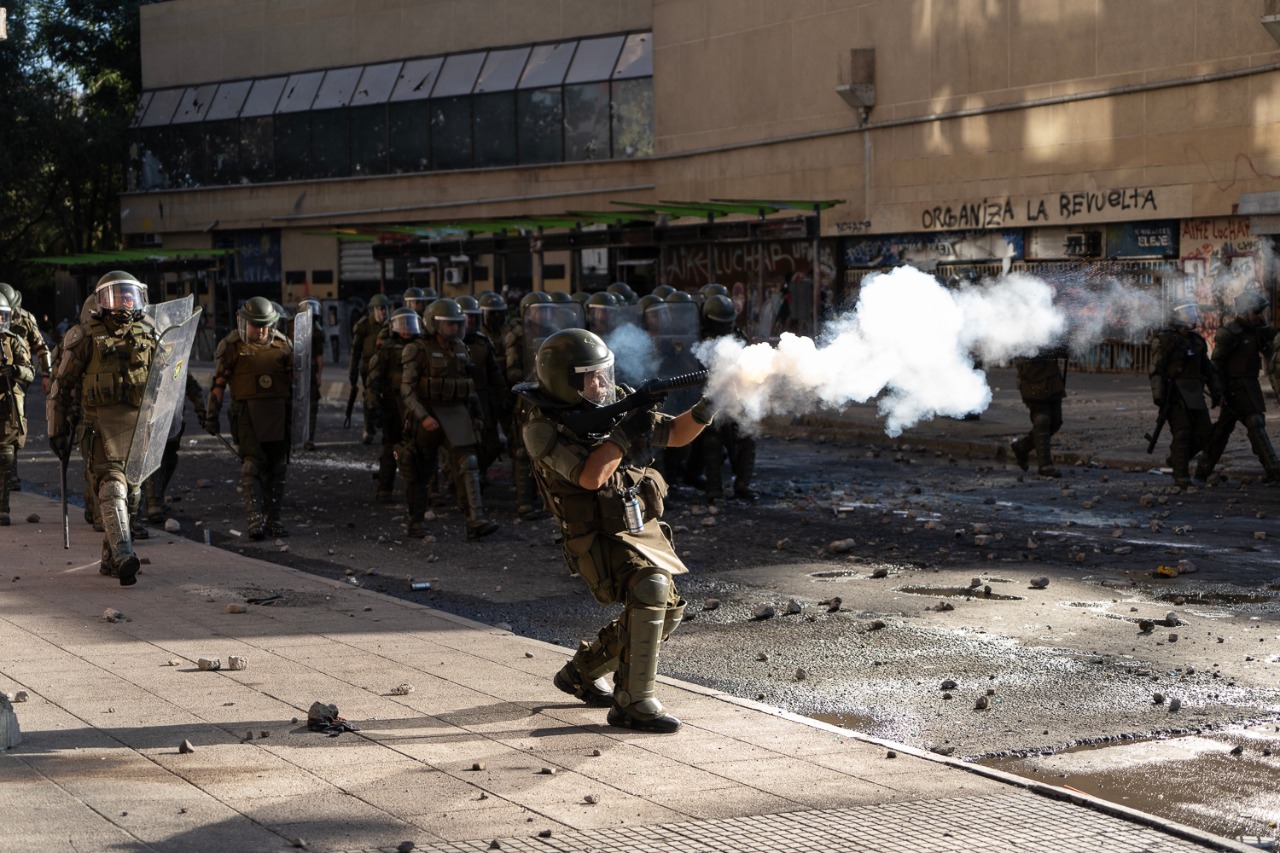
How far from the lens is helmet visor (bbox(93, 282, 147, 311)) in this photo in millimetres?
10750

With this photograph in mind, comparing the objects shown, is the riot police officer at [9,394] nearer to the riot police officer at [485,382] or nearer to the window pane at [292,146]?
the riot police officer at [485,382]

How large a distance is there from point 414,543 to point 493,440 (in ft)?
10.0

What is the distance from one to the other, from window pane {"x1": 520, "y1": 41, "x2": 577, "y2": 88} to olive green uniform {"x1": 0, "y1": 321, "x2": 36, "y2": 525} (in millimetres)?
30816

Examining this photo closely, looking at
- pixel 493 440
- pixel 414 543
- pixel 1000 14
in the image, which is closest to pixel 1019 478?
pixel 493 440

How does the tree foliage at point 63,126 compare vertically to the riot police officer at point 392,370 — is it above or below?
above

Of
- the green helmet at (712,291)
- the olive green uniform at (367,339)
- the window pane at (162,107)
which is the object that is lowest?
the olive green uniform at (367,339)

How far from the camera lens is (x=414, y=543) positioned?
12711 mm

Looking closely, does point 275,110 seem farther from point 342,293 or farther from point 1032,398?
point 1032,398

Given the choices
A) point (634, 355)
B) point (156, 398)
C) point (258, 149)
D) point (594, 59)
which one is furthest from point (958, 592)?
point (258, 149)

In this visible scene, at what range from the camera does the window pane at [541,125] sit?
43281 millimetres

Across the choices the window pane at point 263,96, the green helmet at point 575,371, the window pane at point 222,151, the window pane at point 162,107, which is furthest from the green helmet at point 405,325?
the window pane at point 162,107

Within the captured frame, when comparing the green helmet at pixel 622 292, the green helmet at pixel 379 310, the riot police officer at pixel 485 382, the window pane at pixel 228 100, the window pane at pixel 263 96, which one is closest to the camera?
the riot police officer at pixel 485 382

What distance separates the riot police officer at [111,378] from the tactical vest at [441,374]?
249cm

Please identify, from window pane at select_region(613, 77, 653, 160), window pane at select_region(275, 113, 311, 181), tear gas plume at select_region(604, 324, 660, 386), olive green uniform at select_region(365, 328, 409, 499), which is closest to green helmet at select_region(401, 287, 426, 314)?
olive green uniform at select_region(365, 328, 409, 499)
